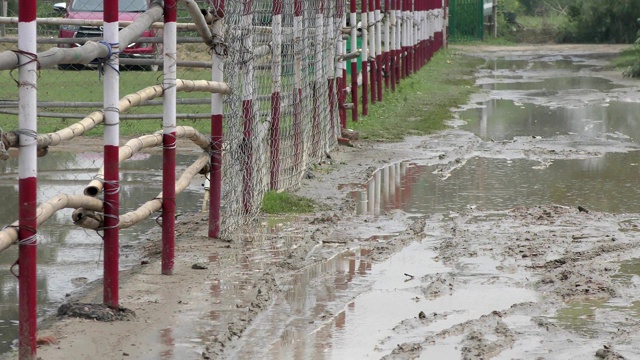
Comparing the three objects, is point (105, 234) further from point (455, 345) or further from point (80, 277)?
point (455, 345)

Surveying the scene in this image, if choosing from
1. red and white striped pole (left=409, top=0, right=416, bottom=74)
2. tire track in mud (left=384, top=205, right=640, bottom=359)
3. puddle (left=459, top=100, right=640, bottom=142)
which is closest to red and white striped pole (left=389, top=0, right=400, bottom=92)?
puddle (left=459, top=100, right=640, bottom=142)

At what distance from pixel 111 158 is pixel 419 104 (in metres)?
13.7

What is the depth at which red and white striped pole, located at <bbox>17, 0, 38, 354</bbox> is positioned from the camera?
4.92 meters

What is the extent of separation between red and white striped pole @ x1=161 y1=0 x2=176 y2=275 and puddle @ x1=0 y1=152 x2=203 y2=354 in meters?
0.54

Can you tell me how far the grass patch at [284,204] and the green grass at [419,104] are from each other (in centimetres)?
507

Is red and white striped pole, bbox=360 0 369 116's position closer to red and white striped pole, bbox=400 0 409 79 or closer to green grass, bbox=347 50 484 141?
green grass, bbox=347 50 484 141

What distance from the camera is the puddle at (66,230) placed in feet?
22.2

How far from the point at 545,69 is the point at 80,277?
2399 centimetres

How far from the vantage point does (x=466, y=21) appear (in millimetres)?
44188

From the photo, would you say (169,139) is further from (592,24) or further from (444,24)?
(592,24)

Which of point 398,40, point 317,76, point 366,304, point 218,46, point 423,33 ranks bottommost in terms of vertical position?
point 366,304

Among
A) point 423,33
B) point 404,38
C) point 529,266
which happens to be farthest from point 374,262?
point 423,33

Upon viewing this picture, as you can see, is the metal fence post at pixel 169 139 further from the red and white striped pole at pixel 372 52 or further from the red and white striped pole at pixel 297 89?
the red and white striped pole at pixel 372 52

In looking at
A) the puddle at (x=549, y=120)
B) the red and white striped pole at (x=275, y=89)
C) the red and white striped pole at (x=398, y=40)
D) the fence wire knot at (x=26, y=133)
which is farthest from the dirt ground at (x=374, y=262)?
the red and white striped pole at (x=398, y=40)
